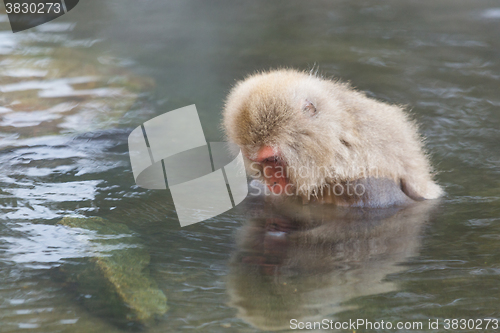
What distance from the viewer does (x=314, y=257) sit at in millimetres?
3873

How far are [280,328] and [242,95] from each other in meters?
1.88

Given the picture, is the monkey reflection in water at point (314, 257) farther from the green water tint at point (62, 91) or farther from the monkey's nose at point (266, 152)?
the green water tint at point (62, 91)

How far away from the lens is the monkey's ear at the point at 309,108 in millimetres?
3980

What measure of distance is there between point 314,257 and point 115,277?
4.60ft

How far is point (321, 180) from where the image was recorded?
4.18 meters

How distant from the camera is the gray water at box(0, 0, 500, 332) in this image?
3182 millimetres

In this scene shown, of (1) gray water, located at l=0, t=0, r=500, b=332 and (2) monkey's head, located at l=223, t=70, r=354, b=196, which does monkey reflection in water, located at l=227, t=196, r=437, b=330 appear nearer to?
(1) gray water, located at l=0, t=0, r=500, b=332

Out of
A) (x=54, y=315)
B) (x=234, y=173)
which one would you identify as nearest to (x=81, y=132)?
(x=234, y=173)

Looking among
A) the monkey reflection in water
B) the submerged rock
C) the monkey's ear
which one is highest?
the monkey's ear

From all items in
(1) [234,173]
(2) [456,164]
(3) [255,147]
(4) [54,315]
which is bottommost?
(2) [456,164]

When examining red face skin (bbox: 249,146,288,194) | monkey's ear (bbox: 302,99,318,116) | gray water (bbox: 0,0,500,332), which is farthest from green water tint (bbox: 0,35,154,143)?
monkey's ear (bbox: 302,99,318,116)

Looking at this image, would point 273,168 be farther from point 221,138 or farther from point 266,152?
point 221,138

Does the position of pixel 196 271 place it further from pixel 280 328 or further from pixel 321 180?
pixel 321 180

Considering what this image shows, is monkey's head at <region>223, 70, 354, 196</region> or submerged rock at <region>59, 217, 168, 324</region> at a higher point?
monkey's head at <region>223, 70, 354, 196</region>
